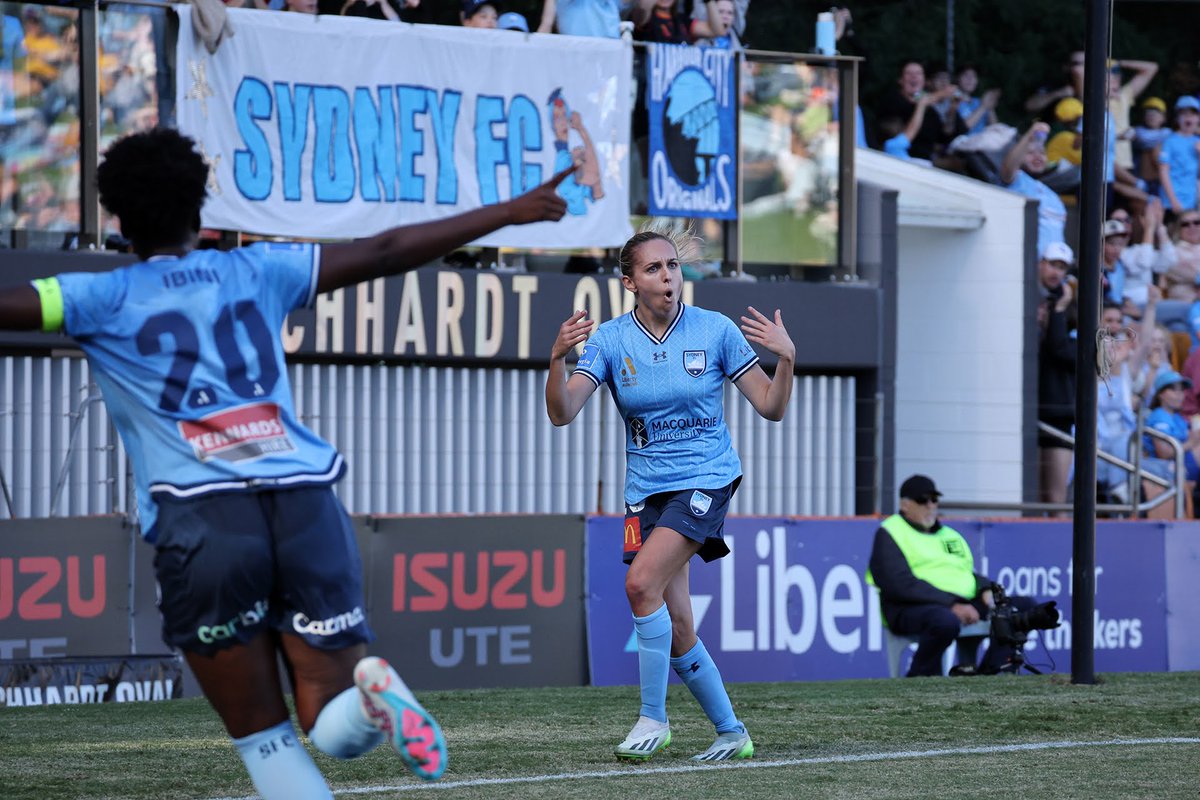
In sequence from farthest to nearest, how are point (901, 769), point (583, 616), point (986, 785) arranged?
point (583, 616) → point (901, 769) → point (986, 785)

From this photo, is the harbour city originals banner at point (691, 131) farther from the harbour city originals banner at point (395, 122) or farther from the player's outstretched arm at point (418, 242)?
the player's outstretched arm at point (418, 242)

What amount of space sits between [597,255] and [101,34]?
13.9 feet

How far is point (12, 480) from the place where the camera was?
1390 centimetres

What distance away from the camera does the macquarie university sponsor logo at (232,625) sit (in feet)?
15.5

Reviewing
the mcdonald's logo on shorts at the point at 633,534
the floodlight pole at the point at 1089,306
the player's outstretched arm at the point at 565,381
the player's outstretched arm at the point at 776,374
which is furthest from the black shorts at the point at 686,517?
the floodlight pole at the point at 1089,306

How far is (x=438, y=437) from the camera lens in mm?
15797

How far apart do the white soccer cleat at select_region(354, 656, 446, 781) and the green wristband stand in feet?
3.50

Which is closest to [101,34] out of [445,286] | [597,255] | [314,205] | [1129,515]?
[314,205]

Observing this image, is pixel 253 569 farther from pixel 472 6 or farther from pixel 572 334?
pixel 472 6

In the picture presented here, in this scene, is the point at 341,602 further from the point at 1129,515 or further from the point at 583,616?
the point at 1129,515

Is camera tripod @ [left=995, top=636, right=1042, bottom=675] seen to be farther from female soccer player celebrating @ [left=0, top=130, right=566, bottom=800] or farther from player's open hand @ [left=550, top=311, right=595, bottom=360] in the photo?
female soccer player celebrating @ [left=0, top=130, right=566, bottom=800]

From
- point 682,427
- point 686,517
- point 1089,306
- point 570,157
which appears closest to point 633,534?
point 686,517

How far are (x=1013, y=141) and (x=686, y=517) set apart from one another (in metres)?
13.4

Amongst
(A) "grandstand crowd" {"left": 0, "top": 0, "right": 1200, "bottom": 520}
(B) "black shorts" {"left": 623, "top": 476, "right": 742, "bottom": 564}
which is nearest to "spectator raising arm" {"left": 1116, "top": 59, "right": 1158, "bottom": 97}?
(A) "grandstand crowd" {"left": 0, "top": 0, "right": 1200, "bottom": 520}
